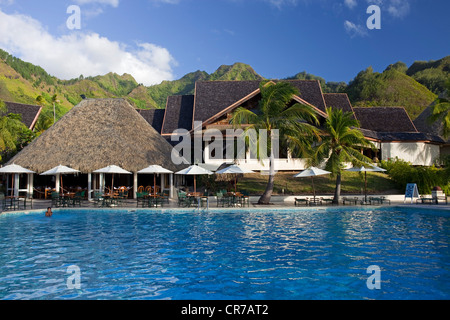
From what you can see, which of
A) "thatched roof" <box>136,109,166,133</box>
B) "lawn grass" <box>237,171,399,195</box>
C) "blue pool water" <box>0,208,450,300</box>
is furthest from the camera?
"thatched roof" <box>136,109,166,133</box>

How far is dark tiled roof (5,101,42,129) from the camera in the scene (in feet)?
133

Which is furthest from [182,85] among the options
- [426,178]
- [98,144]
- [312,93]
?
[426,178]

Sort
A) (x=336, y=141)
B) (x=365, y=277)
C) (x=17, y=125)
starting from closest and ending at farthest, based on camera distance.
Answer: (x=365, y=277) → (x=336, y=141) → (x=17, y=125)

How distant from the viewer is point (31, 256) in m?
9.58

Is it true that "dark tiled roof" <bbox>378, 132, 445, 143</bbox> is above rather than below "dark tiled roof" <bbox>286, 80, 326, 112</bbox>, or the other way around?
below

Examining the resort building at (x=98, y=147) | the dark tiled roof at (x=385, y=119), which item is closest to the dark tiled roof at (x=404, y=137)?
the dark tiled roof at (x=385, y=119)

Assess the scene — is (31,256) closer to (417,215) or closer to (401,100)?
(417,215)

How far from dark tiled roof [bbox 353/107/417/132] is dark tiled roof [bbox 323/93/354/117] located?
1.64 m

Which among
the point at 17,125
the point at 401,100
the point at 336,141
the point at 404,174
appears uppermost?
the point at 401,100

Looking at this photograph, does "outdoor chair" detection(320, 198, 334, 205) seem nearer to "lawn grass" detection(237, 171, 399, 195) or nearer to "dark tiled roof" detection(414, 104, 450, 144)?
"lawn grass" detection(237, 171, 399, 195)

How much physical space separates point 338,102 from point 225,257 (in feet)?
96.5

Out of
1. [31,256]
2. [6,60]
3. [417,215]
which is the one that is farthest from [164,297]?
[6,60]

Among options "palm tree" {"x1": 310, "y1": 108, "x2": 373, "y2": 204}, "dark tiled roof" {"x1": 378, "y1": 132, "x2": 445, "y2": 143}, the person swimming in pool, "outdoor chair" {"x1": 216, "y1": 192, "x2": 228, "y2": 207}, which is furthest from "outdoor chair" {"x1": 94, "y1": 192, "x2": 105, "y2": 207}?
"dark tiled roof" {"x1": 378, "y1": 132, "x2": 445, "y2": 143}
